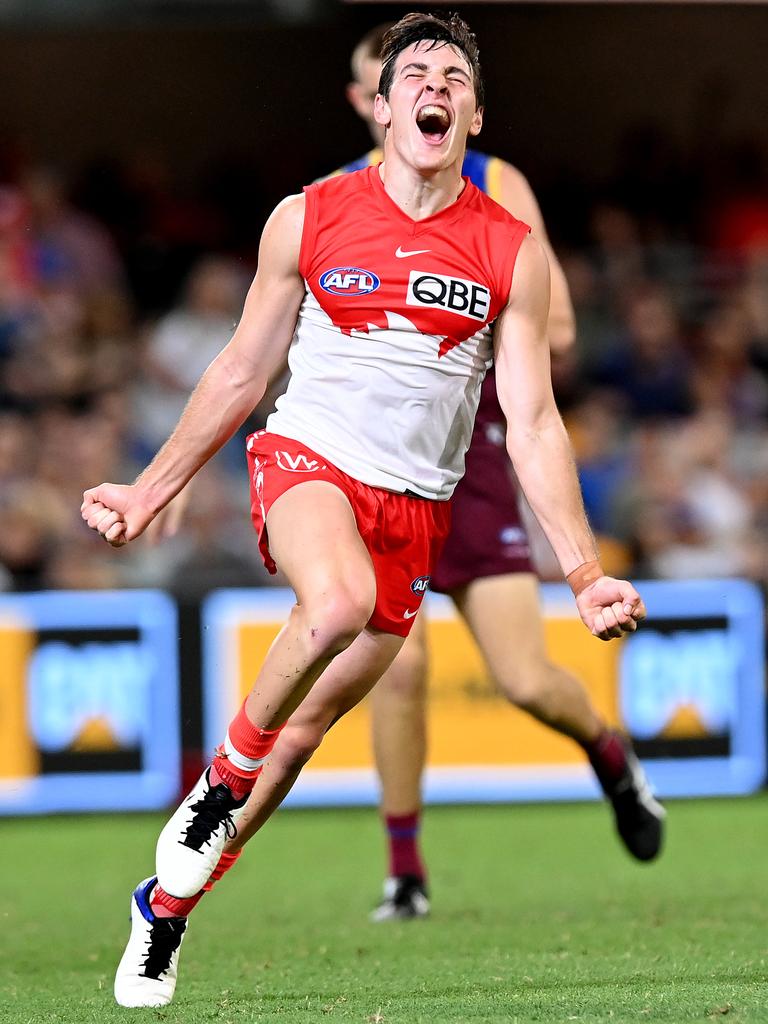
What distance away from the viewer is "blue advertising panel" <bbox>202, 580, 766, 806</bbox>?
28.8 feet

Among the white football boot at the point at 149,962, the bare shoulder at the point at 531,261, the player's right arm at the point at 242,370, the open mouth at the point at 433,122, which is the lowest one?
the white football boot at the point at 149,962

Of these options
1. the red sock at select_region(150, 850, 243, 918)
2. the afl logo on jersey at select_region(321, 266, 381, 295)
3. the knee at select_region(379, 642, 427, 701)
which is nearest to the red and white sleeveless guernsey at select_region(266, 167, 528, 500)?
the afl logo on jersey at select_region(321, 266, 381, 295)

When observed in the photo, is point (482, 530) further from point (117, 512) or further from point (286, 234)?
point (117, 512)

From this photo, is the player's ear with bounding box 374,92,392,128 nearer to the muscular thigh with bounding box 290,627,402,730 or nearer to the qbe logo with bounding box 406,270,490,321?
the qbe logo with bounding box 406,270,490,321

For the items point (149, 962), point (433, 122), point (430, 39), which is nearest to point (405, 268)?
point (433, 122)

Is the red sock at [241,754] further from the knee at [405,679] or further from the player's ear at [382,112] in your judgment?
the knee at [405,679]

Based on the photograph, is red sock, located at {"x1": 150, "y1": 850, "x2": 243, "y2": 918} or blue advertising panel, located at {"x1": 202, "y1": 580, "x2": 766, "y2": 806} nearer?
red sock, located at {"x1": 150, "y1": 850, "x2": 243, "y2": 918}

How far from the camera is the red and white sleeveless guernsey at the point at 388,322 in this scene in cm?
434

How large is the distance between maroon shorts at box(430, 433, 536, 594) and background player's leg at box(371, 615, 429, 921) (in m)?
0.23

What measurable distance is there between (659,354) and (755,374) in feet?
2.32

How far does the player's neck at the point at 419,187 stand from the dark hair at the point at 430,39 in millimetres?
181

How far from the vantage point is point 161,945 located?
4.11m

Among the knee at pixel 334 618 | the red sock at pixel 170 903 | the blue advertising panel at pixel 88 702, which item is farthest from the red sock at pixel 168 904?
the blue advertising panel at pixel 88 702

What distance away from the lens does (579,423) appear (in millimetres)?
10938
